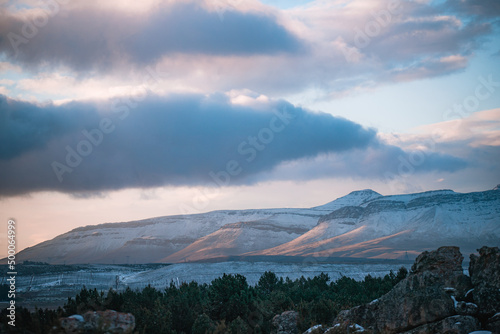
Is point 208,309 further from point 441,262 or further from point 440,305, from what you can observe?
point 440,305

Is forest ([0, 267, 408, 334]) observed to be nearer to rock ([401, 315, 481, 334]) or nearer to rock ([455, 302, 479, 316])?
rock ([401, 315, 481, 334])

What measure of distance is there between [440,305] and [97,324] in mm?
18556

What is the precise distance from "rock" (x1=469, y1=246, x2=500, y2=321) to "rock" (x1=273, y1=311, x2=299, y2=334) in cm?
1427

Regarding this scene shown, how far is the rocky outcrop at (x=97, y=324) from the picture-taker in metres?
21.5

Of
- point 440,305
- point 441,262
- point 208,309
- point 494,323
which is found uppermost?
point 441,262

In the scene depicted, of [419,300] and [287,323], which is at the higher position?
[419,300]

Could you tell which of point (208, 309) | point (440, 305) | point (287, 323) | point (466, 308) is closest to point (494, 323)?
point (466, 308)

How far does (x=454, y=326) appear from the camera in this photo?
87.1 ft

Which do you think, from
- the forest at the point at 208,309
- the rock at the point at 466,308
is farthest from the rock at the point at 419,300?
the forest at the point at 208,309

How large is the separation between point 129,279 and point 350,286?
221 ft

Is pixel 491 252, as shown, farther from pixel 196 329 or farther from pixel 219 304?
pixel 219 304

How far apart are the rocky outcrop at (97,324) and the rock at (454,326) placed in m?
15.8

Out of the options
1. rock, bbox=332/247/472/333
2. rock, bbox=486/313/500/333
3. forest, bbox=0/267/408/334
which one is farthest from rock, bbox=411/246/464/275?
forest, bbox=0/267/408/334

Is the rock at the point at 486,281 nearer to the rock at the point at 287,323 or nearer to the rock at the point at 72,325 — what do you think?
the rock at the point at 287,323
